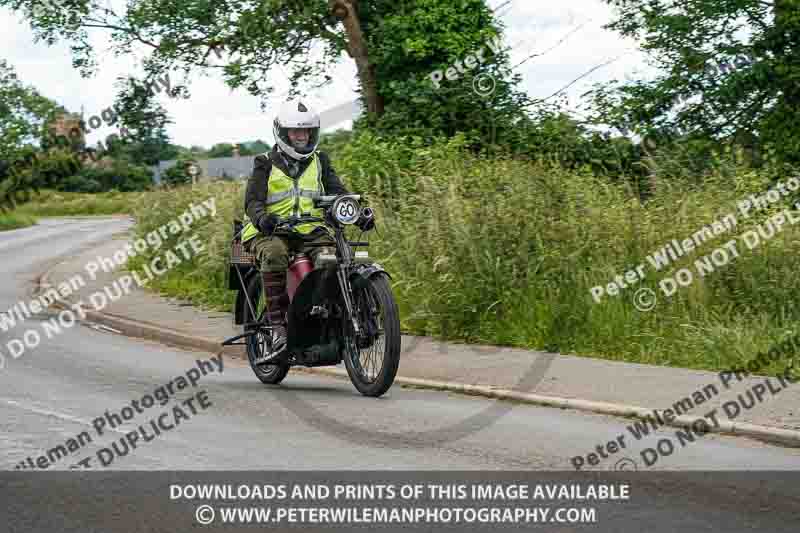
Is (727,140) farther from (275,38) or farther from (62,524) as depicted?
(62,524)

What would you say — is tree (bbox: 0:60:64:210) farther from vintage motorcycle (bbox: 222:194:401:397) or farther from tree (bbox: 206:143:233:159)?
vintage motorcycle (bbox: 222:194:401:397)

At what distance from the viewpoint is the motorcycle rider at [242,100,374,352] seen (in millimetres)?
9773

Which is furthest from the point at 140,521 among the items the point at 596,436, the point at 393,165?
the point at 393,165

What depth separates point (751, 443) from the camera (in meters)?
7.66

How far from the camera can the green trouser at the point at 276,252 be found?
9.81 metres

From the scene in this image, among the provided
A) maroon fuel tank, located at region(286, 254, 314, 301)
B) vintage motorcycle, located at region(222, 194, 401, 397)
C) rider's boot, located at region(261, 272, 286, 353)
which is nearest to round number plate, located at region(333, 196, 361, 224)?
vintage motorcycle, located at region(222, 194, 401, 397)

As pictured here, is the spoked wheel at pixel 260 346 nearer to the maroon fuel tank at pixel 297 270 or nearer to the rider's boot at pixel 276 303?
the rider's boot at pixel 276 303

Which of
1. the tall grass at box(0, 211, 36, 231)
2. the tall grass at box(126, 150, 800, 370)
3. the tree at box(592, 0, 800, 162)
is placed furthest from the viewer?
the tall grass at box(0, 211, 36, 231)

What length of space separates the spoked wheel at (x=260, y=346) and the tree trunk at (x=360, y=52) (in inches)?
512

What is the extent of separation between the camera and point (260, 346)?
1089 cm

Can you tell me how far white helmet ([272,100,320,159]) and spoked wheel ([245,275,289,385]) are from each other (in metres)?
1.32

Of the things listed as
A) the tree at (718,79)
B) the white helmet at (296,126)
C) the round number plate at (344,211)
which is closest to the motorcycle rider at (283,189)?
the white helmet at (296,126)

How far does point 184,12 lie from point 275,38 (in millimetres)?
2052

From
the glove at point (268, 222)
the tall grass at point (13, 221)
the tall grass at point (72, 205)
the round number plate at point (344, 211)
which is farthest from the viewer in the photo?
the tall grass at point (72, 205)
